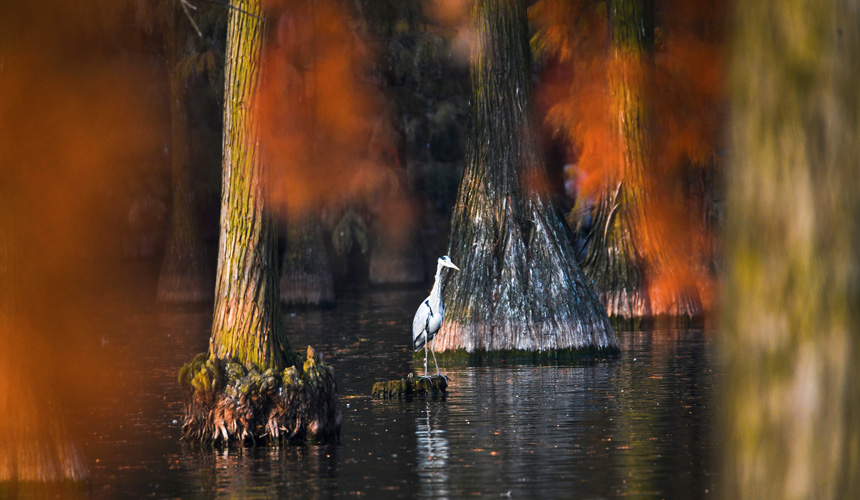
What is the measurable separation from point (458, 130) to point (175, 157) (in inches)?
380

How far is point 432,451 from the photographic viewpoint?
9688 millimetres

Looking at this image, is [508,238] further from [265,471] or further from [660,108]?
[660,108]

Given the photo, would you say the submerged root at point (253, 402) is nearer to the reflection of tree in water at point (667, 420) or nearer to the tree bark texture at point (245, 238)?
the tree bark texture at point (245, 238)

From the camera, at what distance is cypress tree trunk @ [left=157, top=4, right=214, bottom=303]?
1168 inches

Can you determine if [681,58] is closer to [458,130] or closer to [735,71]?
[458,130]

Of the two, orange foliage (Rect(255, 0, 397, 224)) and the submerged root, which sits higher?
orange foliage (Rect(255, 0, 397, 224))

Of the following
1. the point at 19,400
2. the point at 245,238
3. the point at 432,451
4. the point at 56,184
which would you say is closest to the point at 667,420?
the point at 432,451

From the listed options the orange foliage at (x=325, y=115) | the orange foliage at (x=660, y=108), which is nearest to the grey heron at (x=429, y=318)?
the orange foliage at (x=660, y=108)

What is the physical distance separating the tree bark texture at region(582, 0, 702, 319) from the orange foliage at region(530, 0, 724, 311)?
4 centimetres

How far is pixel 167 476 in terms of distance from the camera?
902cm

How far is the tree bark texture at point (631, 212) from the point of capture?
20219mm

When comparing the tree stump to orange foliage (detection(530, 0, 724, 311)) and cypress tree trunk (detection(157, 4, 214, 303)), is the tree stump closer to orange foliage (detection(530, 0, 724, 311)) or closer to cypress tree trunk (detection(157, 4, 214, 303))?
orange foliage (detection(530, 0, 724, 311))

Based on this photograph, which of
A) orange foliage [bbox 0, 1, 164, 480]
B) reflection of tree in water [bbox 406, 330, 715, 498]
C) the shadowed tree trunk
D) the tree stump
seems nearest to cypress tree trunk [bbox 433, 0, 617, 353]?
reflection of tree in water [bbox 406, 330, 715, 498]

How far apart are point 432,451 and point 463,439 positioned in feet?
1.93
